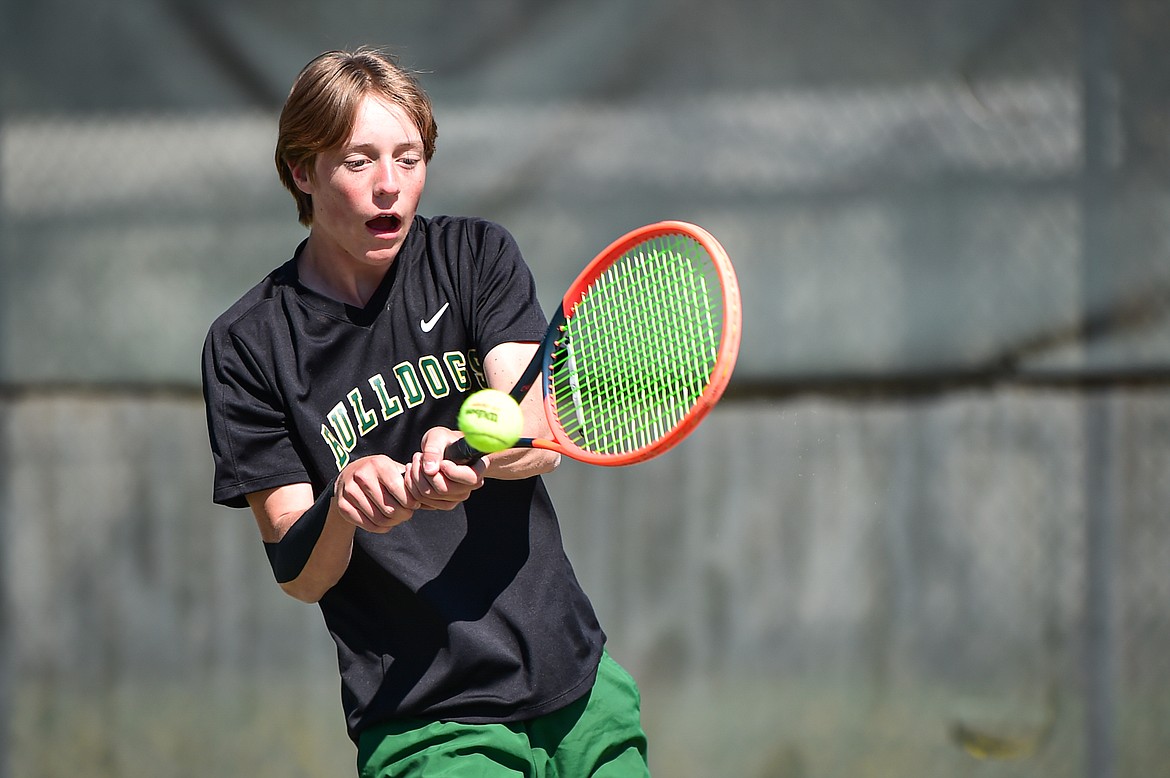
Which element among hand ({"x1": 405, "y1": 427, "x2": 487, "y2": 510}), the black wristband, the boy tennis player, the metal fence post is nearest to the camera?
hand ({"x1": 405, "y1": 427, "x2": 487, "y2": 510})

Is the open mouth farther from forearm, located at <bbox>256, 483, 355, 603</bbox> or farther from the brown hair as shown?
forearm, located at <bbox>256, 483, 355, 603</bbox>

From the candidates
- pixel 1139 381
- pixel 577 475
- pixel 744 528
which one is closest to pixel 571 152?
pixel 577 475

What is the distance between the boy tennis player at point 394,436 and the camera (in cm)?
223

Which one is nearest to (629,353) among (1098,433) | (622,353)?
(622,353)

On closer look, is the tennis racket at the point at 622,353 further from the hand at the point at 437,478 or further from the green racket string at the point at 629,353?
the hand at the point at 437,478

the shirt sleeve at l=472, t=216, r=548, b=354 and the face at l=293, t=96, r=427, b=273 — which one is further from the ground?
the face at l=293, t=96, r=427, b=273

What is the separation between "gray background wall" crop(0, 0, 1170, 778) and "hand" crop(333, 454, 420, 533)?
2180mm

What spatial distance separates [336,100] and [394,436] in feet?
1.77

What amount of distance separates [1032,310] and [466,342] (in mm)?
2302

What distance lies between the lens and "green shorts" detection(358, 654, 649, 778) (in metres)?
2.24

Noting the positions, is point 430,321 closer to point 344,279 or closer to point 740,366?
point 344,279

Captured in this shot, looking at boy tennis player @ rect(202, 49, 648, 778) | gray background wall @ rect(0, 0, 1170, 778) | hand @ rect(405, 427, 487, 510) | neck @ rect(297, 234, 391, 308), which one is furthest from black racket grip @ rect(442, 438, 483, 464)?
gray background wall @ rect(0, 0, 1170, 778)

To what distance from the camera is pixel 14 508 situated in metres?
4.35

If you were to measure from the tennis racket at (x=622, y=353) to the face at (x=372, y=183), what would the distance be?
11.9 inches
